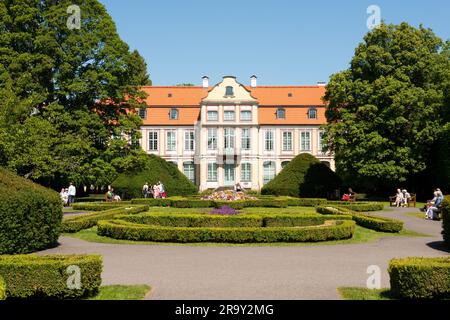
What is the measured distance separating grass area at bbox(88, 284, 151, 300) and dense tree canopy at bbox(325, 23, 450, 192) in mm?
26550

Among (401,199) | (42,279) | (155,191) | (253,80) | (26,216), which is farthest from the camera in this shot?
(253,80)

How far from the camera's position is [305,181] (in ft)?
124

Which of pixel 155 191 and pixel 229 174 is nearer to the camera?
pixel 155 191

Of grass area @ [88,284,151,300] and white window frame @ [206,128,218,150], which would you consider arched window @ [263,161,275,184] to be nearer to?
white window frame @ [206,128,218,150]

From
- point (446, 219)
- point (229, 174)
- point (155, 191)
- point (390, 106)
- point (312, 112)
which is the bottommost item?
point (446, 219)

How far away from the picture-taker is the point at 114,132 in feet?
107

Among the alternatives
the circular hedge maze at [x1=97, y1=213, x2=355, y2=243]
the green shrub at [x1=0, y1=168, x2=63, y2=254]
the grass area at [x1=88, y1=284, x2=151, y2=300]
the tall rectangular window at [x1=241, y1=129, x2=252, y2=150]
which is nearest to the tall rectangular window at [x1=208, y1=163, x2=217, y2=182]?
the tall rectangular window at [x1=241, y1=129, x2=252, y2=150]

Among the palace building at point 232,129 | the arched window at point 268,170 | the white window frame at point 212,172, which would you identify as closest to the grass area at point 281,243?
the white window frame at point 212,172

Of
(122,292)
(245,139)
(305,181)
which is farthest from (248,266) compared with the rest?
(245,139)

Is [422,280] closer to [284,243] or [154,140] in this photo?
[284,243]

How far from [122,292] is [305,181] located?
1207 inches

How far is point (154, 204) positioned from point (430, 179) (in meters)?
19.2

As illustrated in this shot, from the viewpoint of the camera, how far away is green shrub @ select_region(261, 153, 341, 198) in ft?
123

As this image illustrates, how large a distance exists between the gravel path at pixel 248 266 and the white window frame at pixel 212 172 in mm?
34857
